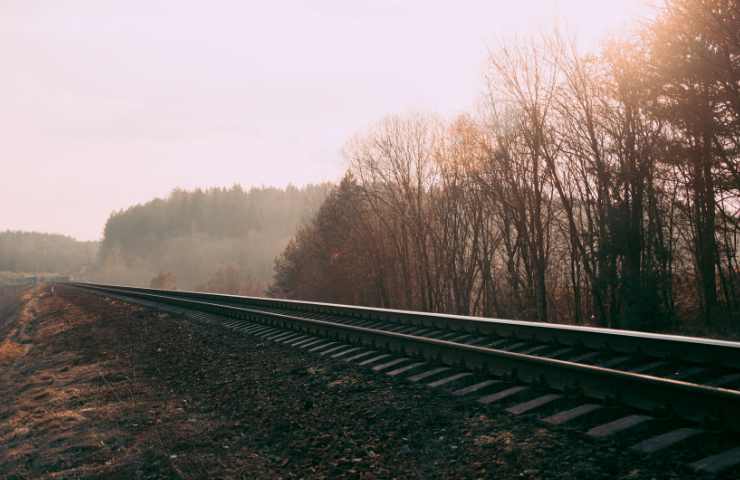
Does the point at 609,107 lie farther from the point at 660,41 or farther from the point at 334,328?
the point at 334,328

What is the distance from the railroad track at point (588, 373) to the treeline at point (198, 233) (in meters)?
96.6

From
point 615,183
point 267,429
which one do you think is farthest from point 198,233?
point 267,429

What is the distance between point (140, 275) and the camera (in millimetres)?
128250

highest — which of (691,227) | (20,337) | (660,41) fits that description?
(660,41)

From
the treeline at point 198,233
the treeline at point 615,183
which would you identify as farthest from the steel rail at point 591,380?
the treeline at point 198,233

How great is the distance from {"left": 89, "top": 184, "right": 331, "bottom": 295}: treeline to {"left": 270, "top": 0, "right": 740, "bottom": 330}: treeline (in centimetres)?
7387

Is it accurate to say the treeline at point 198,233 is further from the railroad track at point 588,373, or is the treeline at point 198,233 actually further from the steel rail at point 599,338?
the railroad track at point 588,373

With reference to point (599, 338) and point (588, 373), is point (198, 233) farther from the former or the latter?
point (588, 373)

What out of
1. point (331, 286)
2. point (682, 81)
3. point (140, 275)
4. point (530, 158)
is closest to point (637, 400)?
point (682, 81)

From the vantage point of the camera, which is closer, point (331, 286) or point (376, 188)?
point (376, 188)

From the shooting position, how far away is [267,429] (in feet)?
19.9

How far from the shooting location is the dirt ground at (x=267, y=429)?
450 cm

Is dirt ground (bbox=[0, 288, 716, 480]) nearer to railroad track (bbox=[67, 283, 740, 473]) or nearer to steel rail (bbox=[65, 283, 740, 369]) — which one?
railroad track (bbox=[67, 283, 740, 473])

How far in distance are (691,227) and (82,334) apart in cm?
1959
